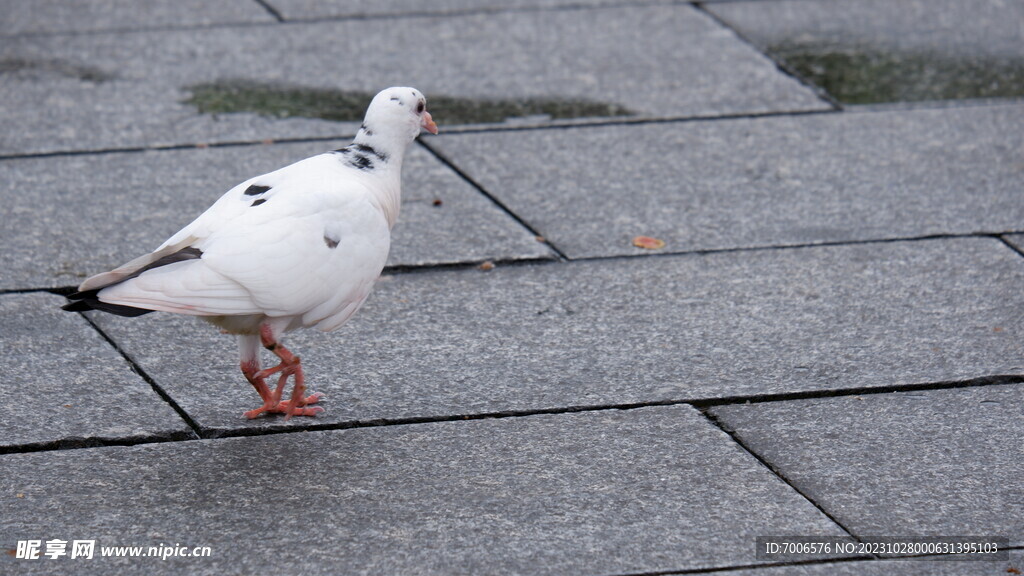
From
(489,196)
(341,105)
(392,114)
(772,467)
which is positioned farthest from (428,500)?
(341,105)

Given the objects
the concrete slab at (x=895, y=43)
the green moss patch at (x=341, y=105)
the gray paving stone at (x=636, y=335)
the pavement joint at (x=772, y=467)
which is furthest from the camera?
the concrete slab at (x=895, y=43)

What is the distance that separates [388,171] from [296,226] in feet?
1.82

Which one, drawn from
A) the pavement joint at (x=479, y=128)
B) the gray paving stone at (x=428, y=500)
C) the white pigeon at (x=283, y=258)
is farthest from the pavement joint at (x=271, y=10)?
the gray paving stone at (x=428, y=500)

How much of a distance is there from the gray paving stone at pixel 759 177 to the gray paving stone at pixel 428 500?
1.79 meters

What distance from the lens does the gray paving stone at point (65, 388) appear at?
437cm

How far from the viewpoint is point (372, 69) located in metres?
8.15

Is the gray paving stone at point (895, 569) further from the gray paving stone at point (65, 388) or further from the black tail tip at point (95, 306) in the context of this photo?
the gray paving stone at point (65, 388)

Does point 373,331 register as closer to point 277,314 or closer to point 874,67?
point 277,314

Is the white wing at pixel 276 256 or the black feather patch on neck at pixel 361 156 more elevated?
the black feather patch on neck at pixel 361 156

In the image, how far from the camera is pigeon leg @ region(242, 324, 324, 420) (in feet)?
14.1

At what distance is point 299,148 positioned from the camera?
700cm

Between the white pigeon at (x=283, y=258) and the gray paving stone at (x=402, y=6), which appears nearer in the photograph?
the white pigeon at (x=283, y=258)

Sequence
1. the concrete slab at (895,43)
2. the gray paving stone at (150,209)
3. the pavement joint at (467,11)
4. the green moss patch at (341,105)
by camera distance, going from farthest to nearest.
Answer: the pavement joint at (467,11) → the concrete slab at (895,43) → the green moss patch at (341,105) → the gray paving stone at (150,209)

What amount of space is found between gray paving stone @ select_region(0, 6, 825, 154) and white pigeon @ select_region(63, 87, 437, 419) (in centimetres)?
269
